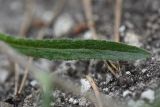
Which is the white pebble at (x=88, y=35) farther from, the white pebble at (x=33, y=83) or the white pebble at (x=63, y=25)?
the white pebble at (x=33, y=83)

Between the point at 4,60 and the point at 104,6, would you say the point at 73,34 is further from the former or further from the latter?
the point at 4,60

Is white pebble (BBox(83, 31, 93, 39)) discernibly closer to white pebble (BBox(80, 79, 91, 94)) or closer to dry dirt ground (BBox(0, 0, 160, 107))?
dry dirt ground (BBox(0, 0, 160, 107))

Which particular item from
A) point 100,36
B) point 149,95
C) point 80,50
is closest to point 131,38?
point 100,36

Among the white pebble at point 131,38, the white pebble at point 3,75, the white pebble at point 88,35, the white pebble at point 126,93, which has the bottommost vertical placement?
the white pebble at point 126,93

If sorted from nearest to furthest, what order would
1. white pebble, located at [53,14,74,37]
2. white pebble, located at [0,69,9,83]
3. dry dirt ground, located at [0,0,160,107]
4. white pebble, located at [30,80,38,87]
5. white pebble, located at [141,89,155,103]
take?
white pebble, located at [141,89,155,103]
dry dirt ground, located at [0,0,160,107]
white pebble, located at [30,80,38,87]
white pebble, located at [0,69,9,83]
white pebble, located at [53,14,74,37]

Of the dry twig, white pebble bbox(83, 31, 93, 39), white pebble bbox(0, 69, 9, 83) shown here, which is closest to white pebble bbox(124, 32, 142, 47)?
white pebble bbox(83, 31, 93, 39)

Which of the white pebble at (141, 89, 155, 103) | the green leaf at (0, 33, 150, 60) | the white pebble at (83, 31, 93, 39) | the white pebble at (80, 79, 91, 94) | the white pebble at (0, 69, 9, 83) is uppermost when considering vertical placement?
the white pebble at (83, 31, 93, 39)

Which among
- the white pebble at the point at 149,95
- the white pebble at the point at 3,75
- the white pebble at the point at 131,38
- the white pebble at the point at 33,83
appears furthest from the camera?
the white pebble at the point at 3,75

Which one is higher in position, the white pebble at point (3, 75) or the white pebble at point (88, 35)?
the white pebble at point (88, 35)

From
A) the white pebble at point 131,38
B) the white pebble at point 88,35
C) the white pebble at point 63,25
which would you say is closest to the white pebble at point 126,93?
the white pebble at point 131,38
